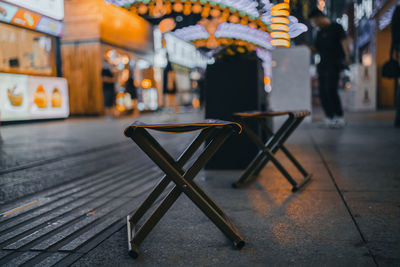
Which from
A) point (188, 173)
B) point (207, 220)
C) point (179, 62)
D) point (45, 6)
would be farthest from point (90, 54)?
point (188, 173)

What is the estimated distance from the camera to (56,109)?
35.7ft

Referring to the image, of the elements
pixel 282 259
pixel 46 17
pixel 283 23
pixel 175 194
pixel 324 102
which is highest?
pixel 46 17

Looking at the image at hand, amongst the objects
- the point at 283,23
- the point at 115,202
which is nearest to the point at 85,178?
the point at 115,202

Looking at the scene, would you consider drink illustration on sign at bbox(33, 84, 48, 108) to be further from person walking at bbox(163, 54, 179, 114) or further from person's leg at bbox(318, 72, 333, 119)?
person's leg at bbox(318, 72, 333, 119)

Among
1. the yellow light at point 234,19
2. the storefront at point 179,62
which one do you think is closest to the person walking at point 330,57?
the yellow light at point 234,19

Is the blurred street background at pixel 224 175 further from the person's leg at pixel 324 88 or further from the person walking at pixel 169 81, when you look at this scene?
the person walking at pixel 169 81

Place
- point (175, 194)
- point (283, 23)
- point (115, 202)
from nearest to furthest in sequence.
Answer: point (175, 194)
point (115, 202)
point (283, 23)

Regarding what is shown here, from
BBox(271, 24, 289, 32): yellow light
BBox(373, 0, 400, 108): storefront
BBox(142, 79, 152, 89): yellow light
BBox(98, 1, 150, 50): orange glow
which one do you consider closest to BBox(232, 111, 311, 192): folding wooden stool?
BBox(271, 24, 289, 32): yellow light

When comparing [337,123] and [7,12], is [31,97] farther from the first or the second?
[337,123]

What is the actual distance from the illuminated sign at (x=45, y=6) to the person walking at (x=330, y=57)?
242 inches

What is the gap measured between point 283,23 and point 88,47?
11.6 m

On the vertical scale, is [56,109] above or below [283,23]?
below

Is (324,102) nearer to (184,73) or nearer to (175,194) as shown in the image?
(175,194)

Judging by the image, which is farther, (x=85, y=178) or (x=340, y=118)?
(x=340, y=118)
